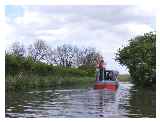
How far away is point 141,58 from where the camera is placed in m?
10.1

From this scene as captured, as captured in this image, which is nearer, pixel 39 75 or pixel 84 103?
pixel 84 103

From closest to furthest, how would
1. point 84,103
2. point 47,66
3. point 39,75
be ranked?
point 84,103 → point 47,66 → point 39,75

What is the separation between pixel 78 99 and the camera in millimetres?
9930

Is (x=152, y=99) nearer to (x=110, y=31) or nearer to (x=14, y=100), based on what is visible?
(x=110, y=31)

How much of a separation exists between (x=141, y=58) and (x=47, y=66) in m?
1.18

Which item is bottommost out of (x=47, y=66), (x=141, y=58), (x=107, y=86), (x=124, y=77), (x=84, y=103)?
(x=84, y=103)

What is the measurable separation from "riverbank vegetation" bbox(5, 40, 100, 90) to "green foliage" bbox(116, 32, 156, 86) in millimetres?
377

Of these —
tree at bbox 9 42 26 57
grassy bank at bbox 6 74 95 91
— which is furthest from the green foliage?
tree at bbox 9 42 26 57

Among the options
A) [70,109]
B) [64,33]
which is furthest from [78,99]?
[64,33]

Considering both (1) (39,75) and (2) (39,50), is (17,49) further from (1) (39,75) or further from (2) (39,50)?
(1) (39,75)

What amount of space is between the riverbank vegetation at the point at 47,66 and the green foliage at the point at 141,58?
0.38 meters

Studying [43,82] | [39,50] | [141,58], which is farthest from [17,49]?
[141,58]
